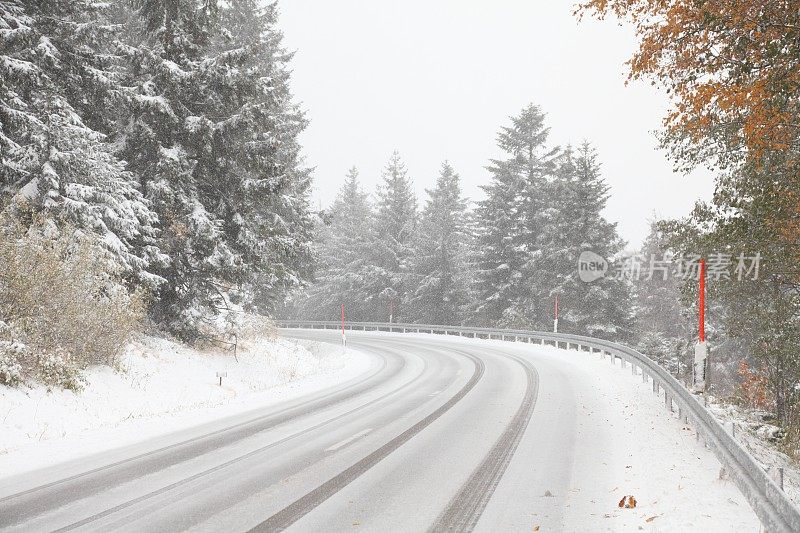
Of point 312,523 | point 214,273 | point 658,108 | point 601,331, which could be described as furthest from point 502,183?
point 312,523

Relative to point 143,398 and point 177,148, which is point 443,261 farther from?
point 143,398

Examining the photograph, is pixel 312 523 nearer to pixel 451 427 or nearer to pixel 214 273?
pixel 451 427

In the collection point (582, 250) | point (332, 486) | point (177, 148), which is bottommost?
point (332, 486)

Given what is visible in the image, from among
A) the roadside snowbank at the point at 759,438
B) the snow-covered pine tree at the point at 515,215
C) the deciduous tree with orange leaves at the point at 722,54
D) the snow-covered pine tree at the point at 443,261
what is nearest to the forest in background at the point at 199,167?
the deciduous tree with orange leaves at the point at 722,54

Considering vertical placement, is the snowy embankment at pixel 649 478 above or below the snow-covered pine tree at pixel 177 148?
below

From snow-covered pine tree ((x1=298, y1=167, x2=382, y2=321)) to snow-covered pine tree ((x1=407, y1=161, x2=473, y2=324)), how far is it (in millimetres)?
4674

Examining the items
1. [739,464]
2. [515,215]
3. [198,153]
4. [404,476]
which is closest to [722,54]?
[739,464]

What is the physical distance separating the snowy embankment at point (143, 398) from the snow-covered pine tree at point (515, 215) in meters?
19.6

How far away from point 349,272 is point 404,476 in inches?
1527

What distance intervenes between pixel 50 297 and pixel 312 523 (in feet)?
26.8

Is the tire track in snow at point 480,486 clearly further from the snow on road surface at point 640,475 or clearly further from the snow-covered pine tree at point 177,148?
the snow-covered pine tree at point 177,148

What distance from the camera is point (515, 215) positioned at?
1436 inches

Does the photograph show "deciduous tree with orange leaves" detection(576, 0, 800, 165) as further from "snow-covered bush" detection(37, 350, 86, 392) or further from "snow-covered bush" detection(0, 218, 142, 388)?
"snow-covered bush" detection(37, 350, 86, 392)

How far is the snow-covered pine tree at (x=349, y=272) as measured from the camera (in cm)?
4484
